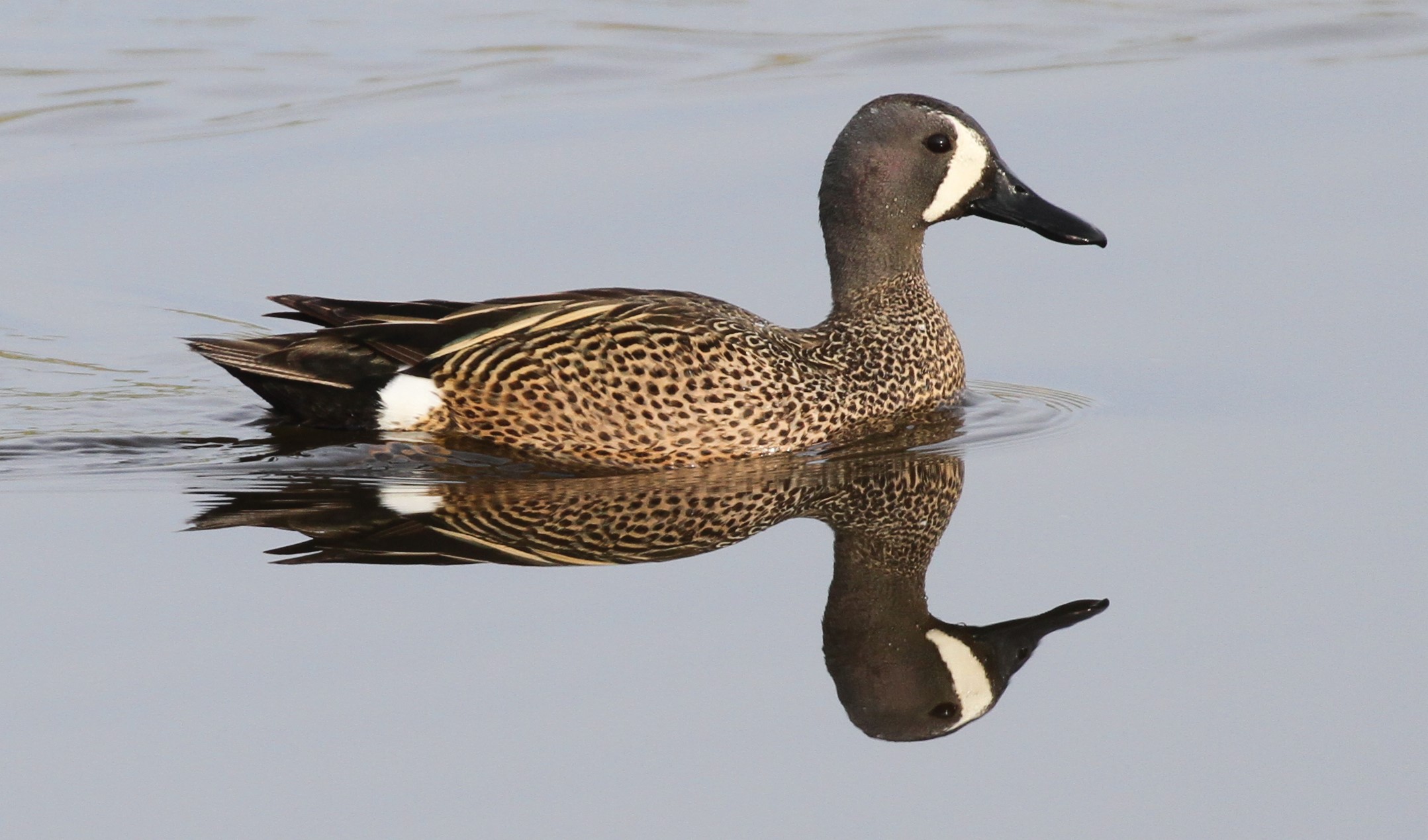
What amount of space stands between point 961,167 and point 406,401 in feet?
8.23

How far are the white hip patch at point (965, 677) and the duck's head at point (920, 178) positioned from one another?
3041 mm

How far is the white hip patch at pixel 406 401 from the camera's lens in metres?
8.66

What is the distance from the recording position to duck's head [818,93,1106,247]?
929 centimetres

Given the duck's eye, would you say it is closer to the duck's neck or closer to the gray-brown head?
the gray-brown head

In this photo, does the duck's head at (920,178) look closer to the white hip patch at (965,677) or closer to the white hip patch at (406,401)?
the white hip patch at (406,401)

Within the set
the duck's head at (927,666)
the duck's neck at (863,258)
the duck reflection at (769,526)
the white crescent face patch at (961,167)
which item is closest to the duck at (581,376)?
the duck reflection at (769,526)

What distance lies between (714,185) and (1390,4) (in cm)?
663

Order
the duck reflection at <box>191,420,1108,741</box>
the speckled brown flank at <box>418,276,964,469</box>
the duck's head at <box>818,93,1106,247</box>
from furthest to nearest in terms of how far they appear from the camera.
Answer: the duck's head at <box>818,93,1106,247</box> → the speckled brown flank at <box>418,276,964,469</box> → the duck reflection at <box>191,420,1108,741</box>

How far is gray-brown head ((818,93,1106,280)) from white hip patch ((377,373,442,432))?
190 cm

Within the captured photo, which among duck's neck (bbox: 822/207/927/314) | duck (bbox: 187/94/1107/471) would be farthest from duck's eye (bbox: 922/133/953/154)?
duck (bbox: 187/94/1107/471)

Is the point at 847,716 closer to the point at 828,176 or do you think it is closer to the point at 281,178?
the point at 828,176

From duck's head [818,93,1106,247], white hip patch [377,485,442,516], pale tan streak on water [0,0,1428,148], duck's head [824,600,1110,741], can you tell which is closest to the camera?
duck's head [824,600,1110,741]

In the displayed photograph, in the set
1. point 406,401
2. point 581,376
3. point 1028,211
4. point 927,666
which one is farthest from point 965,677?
point 1028,211

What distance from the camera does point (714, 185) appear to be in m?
11.9
